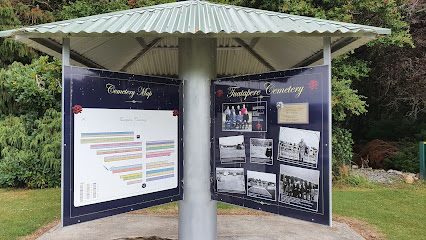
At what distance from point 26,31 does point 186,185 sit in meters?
2.47

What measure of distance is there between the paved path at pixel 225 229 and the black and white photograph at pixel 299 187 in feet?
7.70

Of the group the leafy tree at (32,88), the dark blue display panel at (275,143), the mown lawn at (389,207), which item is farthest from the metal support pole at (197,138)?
the leafy tree at (32,88)

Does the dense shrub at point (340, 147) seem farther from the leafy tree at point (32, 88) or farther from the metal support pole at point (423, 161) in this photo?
the leafy tree at point (32, 88)

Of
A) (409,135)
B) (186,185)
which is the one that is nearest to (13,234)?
A: (186,185)

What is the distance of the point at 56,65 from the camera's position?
9.89m

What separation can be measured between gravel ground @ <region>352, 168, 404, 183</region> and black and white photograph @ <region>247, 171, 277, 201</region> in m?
8.54

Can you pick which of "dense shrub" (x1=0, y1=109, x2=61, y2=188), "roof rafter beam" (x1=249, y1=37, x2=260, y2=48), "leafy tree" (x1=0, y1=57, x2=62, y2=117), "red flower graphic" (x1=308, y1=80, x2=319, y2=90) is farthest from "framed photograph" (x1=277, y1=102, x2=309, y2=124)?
"leafy tree" (x1=0, y1=57, x2=62, y2=117)

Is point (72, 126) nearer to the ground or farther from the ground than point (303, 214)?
farther from the ground

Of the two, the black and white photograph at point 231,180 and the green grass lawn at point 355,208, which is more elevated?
the black and white photograph at point 231,180

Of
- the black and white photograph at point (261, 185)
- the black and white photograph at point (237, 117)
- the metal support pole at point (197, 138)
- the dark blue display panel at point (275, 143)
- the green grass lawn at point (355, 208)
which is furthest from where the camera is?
the green grass lawn at point (355, 208)

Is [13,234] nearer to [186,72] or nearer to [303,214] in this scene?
[186,72]

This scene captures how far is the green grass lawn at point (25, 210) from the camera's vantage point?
19.7 ft

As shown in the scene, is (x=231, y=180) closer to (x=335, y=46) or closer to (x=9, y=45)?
(x=335, y=46)

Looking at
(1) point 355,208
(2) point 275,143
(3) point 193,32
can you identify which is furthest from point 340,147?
(3) point 193,32
